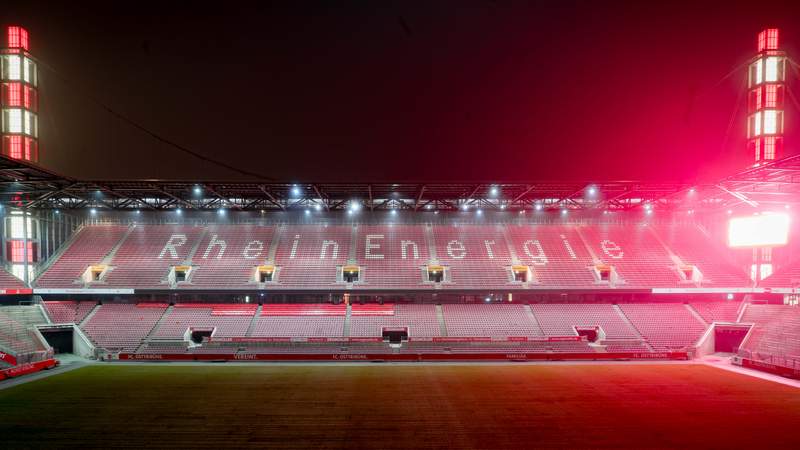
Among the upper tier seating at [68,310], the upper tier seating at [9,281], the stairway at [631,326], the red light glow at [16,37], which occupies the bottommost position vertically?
the stairway at [631,326]

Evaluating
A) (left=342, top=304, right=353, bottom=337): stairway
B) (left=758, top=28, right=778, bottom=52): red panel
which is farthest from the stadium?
(left=758, top=28, right=778, bottom=52): red panel

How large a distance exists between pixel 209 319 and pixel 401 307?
15794 millimetres

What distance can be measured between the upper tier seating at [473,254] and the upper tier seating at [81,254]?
31.2m

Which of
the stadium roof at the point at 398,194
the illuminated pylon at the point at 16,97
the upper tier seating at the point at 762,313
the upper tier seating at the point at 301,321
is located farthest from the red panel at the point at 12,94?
the upper tier seating at the point at 762,313

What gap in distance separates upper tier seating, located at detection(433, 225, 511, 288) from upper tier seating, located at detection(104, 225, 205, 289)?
24220mm

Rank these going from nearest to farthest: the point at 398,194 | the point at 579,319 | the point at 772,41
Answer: the point at 579,319, the point at 772,41, the point at 398,194

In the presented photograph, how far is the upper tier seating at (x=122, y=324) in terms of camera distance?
2676 centimetres

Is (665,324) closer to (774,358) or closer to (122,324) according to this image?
(774,358)

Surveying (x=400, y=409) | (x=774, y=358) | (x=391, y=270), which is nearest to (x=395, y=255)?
(x=391, y=270)

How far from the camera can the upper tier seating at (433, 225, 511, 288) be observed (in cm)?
3153

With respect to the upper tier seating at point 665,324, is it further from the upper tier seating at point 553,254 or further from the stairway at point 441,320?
the stairway at point 441,320

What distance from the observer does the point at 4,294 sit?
89.1 feet

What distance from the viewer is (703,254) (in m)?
33.7

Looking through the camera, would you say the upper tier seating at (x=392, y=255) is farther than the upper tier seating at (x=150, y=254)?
Yes
